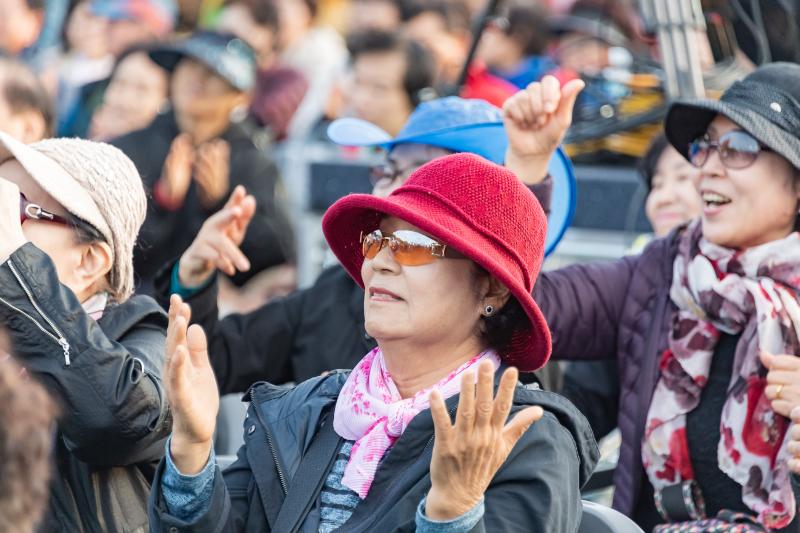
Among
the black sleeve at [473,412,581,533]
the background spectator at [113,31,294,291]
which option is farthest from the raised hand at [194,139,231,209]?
the black sleeve at [473,412,581,533]

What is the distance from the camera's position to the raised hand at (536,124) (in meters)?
3.69

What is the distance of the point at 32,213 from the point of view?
10.4ft

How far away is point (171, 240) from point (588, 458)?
3.16 m

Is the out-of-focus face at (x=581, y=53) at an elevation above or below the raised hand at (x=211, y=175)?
below

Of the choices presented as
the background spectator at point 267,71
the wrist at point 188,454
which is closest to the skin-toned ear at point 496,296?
the wrist at point 188,454

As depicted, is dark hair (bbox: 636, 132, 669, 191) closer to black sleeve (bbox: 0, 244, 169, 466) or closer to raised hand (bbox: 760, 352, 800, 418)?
raised hand (bbox: 760, 352, 800, 418)

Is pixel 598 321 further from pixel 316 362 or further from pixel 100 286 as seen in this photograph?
pixel 100 286

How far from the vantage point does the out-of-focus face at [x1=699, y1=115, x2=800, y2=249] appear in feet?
11.7

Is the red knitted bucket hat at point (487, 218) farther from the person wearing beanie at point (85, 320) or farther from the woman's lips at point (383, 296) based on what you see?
the person wearing beanie at point (85, 320)

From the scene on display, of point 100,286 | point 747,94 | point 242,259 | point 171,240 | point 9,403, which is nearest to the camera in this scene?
point 9,403

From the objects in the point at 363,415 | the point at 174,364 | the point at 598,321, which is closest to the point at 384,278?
the point at 363,415

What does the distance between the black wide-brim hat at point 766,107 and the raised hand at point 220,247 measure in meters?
1.23

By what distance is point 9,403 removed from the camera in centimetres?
184

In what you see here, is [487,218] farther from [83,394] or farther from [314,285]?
[314,285]
